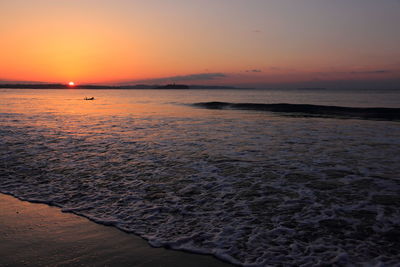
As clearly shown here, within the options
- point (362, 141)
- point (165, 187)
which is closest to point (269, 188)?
point (165, 187)

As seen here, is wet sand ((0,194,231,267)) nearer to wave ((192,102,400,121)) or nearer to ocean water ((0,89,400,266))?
ocean water ((0,89,400,266))

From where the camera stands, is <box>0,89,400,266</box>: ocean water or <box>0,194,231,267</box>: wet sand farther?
<box>0,89,400,266</box>: ocean water

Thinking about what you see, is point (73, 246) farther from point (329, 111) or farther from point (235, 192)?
point (329, 111)

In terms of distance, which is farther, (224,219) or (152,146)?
(152,146)

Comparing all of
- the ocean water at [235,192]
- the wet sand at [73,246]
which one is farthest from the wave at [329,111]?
the wet sand at [73,246]

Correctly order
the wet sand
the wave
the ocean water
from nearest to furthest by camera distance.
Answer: the wet sand, the ocean water, the wave

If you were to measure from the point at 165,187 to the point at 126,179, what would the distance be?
1.53 meters

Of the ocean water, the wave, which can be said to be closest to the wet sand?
the ocean water

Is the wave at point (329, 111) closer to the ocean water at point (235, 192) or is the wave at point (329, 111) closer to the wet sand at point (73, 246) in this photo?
the ocean water at point (235, 192)

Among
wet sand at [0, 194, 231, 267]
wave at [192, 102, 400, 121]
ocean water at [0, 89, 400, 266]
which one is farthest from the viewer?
wave at [192, 102, 400, 121]

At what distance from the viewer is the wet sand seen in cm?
451

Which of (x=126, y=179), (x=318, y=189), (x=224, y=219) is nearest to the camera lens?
(x=224, y=219)

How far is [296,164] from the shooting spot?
1080 cm

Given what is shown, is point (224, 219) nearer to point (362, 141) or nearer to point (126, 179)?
point (126, 179)
